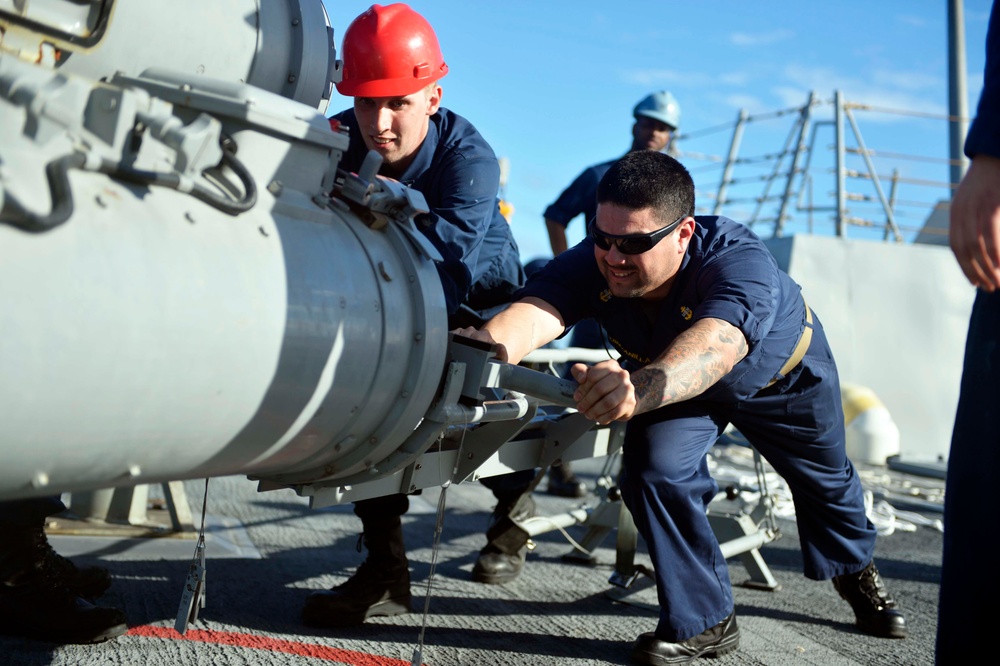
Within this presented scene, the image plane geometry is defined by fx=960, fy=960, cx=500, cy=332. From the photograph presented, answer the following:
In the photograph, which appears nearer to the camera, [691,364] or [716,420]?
[691,364]

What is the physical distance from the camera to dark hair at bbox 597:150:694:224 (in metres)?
2.48

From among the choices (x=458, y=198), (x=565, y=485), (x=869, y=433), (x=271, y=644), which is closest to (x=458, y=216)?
(x=458, y=198)

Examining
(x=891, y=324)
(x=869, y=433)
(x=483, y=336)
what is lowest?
(x=869, y=433)

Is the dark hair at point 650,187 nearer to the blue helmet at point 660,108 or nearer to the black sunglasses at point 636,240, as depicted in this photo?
the black sunglasses at point 636,240

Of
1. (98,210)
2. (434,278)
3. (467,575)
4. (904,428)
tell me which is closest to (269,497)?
(467,575)

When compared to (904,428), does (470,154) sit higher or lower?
higher

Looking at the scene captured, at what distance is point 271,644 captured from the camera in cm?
247

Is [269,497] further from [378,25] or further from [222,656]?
[378,25]

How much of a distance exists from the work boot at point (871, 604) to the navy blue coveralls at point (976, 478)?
58.9 inches

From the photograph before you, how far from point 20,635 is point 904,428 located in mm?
7855

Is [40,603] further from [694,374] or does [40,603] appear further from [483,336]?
[694,374]

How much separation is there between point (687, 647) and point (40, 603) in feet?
5.48

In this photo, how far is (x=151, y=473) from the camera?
1.56 meters

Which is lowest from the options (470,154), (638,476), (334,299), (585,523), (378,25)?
(585,523)
